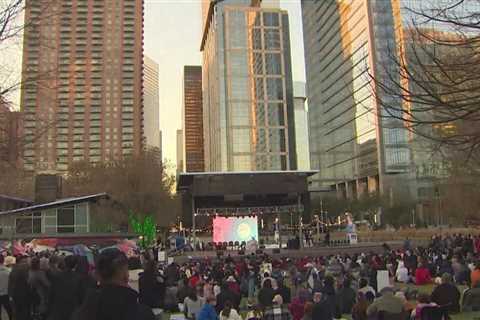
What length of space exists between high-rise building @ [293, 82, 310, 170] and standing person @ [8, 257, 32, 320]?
139 metres

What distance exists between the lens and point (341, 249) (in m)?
35.2

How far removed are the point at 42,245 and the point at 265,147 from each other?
90.5 metres

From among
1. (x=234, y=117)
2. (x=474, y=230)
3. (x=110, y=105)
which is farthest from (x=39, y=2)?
(x=234, y=117)

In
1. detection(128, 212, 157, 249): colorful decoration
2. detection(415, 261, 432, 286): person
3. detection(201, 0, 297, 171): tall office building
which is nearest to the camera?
detection(415, 261, 432, 286): person

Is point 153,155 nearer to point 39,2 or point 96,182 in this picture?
point 96,182

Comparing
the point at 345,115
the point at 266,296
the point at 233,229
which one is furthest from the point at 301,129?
the point at 266,296

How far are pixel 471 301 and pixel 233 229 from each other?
27269mm

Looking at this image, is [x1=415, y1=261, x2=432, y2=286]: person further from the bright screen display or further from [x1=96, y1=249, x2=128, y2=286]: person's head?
the bright screen display

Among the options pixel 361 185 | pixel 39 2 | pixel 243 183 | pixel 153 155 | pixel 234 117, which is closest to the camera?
pixel 39 2

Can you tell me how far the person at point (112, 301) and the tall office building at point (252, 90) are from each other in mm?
110379

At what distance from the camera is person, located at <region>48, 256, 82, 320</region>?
19.2 feet

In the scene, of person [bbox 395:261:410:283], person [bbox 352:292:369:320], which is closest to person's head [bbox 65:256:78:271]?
person [bbox 352:292:369:320]

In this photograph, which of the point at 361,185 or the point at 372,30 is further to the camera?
the point at 361,185

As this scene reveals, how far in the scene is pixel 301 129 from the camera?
7062 inches
